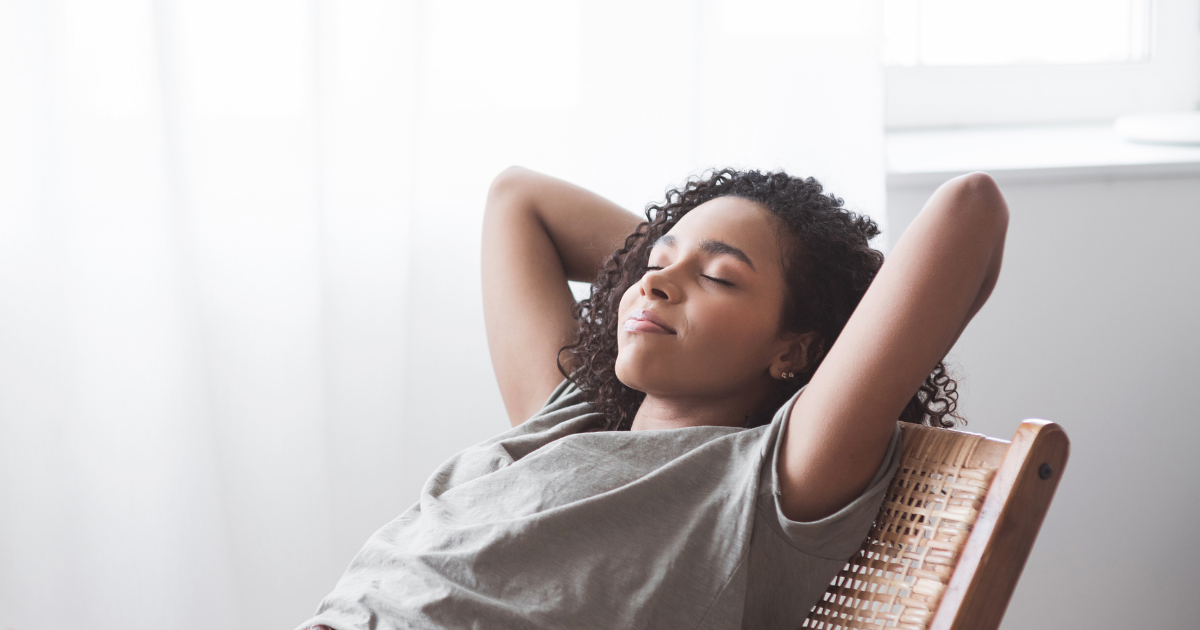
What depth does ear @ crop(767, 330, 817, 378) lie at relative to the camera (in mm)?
951

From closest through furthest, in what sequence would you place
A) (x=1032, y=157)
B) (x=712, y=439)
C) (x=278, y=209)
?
(x=712, y=439) → (x=278, y=209) → (x=1032, y=157)

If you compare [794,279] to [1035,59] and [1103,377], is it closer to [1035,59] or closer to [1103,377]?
[1103,377]

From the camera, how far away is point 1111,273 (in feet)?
4.97

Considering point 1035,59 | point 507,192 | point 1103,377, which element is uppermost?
point 1035,59

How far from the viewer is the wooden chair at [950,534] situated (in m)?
0.72

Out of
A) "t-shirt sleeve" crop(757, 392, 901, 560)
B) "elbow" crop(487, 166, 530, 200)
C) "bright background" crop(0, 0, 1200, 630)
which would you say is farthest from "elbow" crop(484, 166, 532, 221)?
"t-shirt sleeve" crop(757, 392, 901, 560)

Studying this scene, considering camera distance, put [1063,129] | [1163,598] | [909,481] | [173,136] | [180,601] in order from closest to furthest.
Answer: [909,481], [173,136], [180,601], [1163,598], [1063,129]

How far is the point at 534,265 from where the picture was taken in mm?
1208

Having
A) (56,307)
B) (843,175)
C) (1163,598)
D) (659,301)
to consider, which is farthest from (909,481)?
(56,307)

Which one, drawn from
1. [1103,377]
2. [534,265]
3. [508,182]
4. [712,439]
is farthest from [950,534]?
[1103,377]

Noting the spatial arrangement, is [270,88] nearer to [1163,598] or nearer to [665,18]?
[665,18]

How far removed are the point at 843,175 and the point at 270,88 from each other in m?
0.83

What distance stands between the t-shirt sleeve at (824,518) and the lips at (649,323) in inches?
5.7

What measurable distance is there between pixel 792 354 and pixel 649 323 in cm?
15
